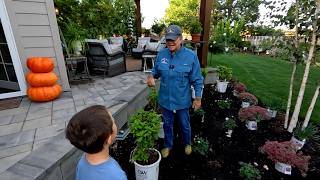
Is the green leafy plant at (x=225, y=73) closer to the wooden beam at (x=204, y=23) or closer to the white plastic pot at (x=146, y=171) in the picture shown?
the wooden beam at (x=204, y=23)

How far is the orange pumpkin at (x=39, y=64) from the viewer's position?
11.4 feet

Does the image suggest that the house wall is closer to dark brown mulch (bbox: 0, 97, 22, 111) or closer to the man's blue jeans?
dark brown mulch (bbox: 0, 97, 22, 111)

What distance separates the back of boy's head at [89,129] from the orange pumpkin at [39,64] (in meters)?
2.83

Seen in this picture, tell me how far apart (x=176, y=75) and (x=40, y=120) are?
1934 mm

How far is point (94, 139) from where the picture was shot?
109cm

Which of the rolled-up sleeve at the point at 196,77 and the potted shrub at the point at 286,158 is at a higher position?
the rolled-up sleeve at the point at 196,77

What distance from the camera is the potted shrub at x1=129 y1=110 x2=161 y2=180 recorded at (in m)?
2.00

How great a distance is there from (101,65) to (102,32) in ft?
10.3

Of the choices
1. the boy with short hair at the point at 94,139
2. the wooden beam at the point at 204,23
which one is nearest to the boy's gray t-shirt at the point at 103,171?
the boy with short hair at the point at 94,139

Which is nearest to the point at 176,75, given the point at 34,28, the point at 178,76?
Answer: the point at 178,76

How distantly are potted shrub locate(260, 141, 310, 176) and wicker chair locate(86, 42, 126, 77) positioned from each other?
3.70 m

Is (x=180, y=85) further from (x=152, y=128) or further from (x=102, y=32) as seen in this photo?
(x=102, y=32)

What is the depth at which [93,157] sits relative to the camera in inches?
47.2

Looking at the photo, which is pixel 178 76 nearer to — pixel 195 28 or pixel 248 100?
pixel 248 100
